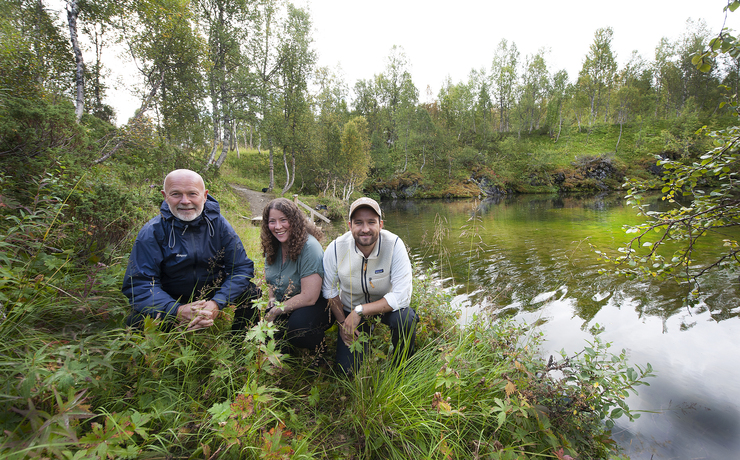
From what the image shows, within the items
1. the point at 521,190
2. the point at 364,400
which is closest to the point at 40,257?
the point at 364,400

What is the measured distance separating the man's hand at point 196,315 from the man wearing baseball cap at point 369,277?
3.05ft

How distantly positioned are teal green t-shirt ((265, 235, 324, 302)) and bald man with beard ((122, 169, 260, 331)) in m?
0.22

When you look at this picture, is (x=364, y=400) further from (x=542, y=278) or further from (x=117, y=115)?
(x=117, y=115)

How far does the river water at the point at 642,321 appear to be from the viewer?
9.62 ft

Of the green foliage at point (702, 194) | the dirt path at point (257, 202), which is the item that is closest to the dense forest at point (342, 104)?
the dirt path at point (257, 202)

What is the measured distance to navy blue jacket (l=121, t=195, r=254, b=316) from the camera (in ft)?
7.32

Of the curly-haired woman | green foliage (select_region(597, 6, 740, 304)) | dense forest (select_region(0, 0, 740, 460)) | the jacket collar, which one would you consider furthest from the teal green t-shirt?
green foliage (select_region(597, 6, 740, 304))

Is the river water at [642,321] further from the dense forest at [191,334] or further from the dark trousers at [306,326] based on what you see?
the dark trousers at [306,326]

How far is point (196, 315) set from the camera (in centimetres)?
208

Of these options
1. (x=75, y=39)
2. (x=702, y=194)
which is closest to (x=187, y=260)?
(x=702, y=194)

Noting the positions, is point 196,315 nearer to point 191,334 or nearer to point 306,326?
point 191,334

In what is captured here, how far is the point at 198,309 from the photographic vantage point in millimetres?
1930

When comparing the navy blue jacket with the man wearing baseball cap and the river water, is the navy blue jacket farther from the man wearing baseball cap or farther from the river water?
the river water

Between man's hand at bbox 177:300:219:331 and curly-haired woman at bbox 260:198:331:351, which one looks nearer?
man's hand at bbox 177:300:219:331
